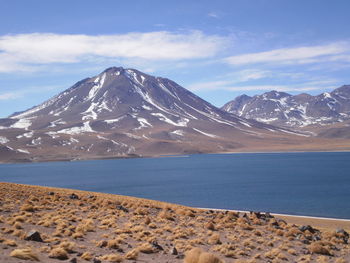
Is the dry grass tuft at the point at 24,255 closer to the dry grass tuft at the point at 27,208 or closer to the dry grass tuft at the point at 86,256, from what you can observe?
the dry grass tuft at the point at 86,256

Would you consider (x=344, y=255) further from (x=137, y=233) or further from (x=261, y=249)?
(x=137, y=233)

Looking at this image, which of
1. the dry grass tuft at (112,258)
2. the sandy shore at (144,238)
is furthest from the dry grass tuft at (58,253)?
the dry grass tuft at (112,258)

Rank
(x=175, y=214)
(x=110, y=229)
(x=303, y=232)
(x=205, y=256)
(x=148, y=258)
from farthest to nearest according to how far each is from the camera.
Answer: (x=175, y=214) < (x=303, y=232) < (x=110, y=229) < (x=148, y=258) < (x=205, y=256)

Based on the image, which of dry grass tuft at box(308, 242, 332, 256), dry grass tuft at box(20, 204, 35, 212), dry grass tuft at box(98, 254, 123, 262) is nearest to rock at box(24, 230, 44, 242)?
dry grass tuft at box(98, 254, 123, 262)

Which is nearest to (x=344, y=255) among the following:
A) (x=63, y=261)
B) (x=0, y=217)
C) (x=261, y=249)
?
(x=261, y=249)

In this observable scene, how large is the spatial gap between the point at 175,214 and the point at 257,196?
42.9 metres

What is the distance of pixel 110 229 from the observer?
2028 centimetres

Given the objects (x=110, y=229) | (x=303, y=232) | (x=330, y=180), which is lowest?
(x=330, y=180)

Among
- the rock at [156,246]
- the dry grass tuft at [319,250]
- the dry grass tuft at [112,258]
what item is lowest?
the dry grass tuft at [319,250]

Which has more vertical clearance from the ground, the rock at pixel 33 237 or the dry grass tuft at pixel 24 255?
the dry grass tuft at pixel 24 255

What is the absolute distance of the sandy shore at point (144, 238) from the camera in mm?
14359

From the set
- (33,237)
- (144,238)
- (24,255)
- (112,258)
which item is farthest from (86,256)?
(144,238)

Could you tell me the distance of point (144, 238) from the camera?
720 inches

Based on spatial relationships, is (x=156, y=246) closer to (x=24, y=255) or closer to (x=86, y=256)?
(x=86, y=256)
